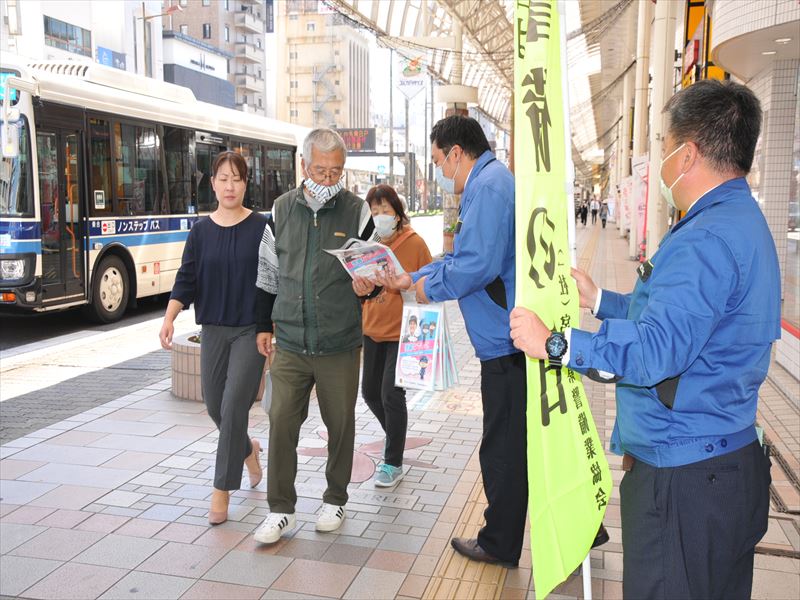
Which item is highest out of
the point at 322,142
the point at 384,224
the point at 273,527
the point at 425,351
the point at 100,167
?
the point at 100,167

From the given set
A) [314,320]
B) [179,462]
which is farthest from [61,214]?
[314,320]

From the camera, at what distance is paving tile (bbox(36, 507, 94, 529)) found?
442 cm

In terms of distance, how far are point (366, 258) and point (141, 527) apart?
77.9 inches

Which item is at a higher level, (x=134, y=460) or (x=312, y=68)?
(x=312, y=68)

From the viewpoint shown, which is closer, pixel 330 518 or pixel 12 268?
pixel 330 518

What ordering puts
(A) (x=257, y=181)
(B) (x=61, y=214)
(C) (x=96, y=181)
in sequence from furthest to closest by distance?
(A) (x=257, y=181) → (C) (x=96, y=181) → (B) (x=61, y=214)

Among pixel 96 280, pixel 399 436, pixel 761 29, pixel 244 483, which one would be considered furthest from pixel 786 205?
pixel 96 280

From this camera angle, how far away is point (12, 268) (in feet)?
32.5

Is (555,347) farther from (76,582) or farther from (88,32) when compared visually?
(88,32)

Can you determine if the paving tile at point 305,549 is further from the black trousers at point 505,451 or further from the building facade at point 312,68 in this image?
the building facade at point 312,68

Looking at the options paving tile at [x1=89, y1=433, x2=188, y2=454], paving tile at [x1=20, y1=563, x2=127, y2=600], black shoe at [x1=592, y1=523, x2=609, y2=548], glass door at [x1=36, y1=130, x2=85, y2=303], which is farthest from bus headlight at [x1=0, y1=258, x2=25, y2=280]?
black shoe at [x1=592, y1=523, x2=609, y2=548]

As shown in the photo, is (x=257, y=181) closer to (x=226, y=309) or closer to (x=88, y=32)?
(x=226, y=309)

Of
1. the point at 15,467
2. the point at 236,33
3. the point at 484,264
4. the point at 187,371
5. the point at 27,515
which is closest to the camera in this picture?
the point at 484,264

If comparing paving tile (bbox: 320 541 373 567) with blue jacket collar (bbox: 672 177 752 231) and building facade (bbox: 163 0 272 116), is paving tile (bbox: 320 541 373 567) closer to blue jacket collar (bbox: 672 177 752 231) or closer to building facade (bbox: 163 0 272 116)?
blue jacket collar (bbox: 672 177 752 231)
